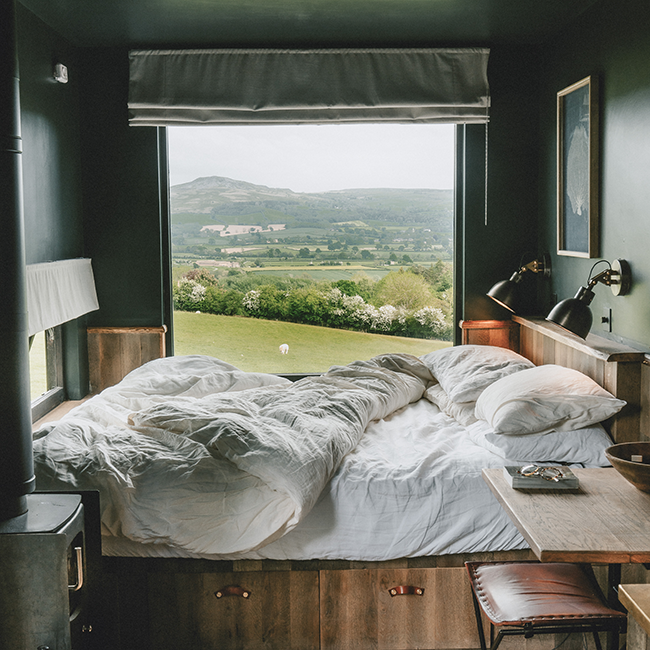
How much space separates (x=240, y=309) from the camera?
412 centimetres

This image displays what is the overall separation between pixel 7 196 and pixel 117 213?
7.77 ft

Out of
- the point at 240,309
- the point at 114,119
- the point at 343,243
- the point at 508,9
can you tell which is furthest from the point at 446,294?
the point at 114,119

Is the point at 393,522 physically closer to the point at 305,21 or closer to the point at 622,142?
the point at 622,142

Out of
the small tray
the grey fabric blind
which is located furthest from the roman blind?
the small tray

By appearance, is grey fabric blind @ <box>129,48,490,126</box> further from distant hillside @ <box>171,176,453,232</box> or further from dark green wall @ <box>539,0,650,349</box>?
dark green wall @ <box>539,0,650,349</box>

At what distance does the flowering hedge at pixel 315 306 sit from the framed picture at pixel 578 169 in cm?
105

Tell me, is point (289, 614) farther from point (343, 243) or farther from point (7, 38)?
point (343, 243)

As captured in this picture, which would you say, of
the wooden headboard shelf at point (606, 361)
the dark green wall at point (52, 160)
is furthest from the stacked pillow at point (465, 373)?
the dark green wall at point (52, 160)

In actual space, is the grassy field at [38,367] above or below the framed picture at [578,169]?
below

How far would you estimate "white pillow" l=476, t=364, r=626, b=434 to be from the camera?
239cm

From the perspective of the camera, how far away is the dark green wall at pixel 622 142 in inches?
101

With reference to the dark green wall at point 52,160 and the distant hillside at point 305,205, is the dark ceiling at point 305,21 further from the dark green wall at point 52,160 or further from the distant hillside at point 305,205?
the distant hillside at point 305,205

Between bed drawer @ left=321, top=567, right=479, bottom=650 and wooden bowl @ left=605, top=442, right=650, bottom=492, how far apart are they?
2.35 feet

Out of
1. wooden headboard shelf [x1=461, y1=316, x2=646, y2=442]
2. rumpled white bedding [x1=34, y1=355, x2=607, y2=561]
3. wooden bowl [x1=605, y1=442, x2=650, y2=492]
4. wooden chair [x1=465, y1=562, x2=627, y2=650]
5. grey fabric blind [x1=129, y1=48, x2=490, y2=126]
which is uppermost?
grey fabric blind [x1=129, y1=48, x2=490, y2=126]
